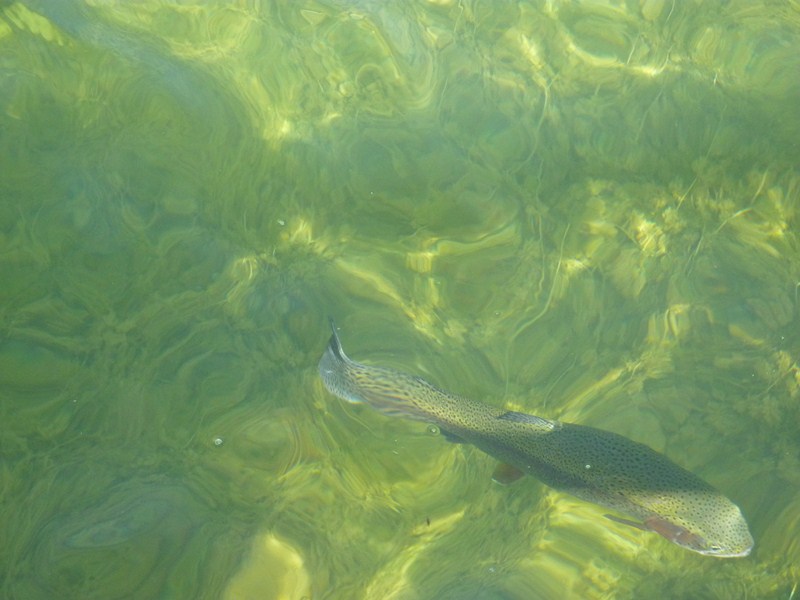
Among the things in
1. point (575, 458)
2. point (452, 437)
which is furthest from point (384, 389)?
point (575, 458)

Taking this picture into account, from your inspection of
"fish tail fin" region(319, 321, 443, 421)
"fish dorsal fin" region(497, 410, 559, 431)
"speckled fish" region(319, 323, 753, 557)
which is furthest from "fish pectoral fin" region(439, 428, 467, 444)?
"fish dorsal fin" region(497, 410, 559, 431)

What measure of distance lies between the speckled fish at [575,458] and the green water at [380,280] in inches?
16.7

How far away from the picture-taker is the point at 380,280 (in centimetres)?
473

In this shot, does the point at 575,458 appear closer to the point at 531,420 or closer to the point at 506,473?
the point at 531,420

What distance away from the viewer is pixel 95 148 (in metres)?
4.51

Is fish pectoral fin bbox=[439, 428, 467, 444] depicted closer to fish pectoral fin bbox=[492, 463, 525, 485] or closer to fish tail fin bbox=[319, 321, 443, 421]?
fish tail fin bbox=[319, 321, 443, 421]

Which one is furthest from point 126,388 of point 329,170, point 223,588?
point 329,170

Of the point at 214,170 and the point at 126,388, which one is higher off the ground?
the point at 214,170

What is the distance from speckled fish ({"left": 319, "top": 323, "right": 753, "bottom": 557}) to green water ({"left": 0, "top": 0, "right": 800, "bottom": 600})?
1.39 feet

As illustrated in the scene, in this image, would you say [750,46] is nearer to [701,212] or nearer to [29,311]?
[701,212]

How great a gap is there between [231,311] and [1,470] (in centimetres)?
166

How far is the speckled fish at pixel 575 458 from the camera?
3643mm

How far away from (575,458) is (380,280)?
179 centimetres

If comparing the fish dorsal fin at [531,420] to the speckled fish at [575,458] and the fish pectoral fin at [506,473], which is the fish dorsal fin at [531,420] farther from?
the fish pectoral fin at [506,473]
